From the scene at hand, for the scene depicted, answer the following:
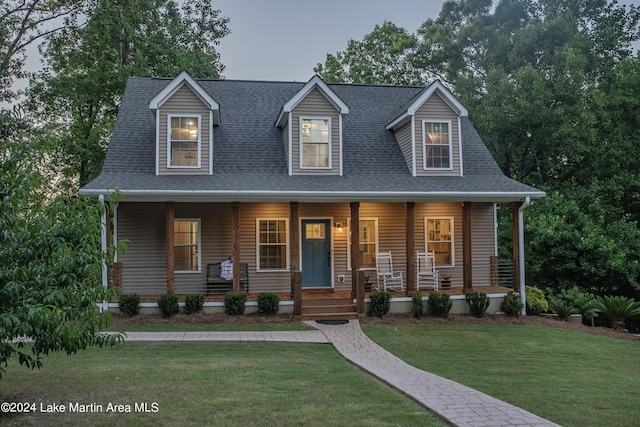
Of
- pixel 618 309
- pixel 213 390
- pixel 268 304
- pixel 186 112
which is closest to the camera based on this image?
pixel 213 390

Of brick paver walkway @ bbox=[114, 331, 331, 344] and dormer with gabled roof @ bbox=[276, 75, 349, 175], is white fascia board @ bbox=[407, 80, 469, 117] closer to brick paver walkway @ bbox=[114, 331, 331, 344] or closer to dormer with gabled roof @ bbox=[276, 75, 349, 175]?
dormer with gabled roof @ bbox=[276, 75, 349, 175]

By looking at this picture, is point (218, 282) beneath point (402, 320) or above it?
above

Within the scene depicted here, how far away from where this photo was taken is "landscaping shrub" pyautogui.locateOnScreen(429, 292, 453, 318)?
1312 centimetres

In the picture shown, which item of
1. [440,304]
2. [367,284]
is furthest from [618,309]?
[367,284]

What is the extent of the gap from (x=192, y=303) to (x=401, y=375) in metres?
6.70

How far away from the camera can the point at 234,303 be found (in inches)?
496

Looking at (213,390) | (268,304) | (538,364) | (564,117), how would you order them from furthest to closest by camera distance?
(564,117)
(268,304)
(538,364)
(213,390)

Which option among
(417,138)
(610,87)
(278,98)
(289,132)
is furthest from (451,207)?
(610,87)

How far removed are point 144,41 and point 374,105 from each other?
10.7 metres

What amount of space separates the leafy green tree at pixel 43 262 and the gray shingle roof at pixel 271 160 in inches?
262

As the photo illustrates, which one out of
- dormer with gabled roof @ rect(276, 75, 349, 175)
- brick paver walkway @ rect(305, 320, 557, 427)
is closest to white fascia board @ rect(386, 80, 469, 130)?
dormer with gabled roof @ rect(276, 75, 349, 175)

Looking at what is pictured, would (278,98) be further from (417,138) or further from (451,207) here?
(451,207)

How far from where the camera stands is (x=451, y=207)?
1593 cm

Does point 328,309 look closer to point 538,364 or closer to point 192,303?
point 192,303
